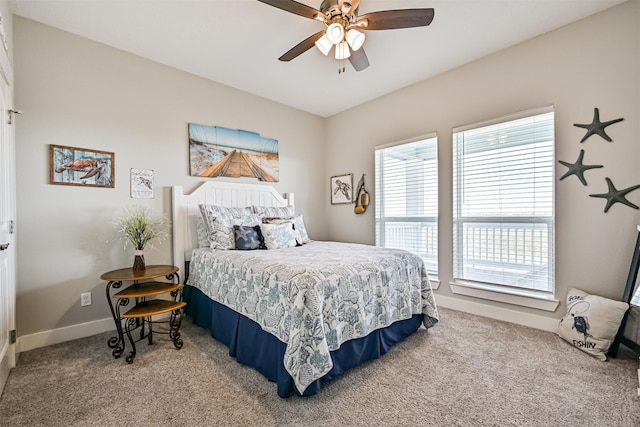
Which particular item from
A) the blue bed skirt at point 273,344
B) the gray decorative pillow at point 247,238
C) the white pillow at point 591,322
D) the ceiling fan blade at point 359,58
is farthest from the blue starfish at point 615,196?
the gray decorative pillow at point 247,238

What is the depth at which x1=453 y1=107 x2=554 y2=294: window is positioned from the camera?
8.69 ft

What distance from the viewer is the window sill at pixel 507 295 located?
8.55 ft

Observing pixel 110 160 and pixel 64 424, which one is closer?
pixel 64 424

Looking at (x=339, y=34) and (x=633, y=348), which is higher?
(x=339, y=34)

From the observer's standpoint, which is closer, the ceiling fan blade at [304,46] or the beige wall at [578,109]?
the ceiling fan blade at [304,46]

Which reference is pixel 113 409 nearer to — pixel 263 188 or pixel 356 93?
pixel 263 188

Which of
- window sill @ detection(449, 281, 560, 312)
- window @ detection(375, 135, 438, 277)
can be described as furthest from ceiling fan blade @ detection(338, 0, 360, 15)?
window sill @ detection(449, 281, 560, 312)

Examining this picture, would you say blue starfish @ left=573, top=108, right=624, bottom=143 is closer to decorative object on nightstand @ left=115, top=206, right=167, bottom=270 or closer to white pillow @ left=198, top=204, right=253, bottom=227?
white pillow @ left=198, top=204, right=253, bottom=227

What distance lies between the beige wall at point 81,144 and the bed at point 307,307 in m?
0.76

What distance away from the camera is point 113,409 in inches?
63.1

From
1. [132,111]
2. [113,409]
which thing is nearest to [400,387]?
[113,409]

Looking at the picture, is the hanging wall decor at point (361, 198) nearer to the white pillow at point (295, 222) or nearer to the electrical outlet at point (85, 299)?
the white pillow at point (295, 222)

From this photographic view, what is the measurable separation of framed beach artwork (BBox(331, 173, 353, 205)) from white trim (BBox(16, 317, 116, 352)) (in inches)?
128

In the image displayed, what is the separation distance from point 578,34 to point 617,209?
1.57 meters
